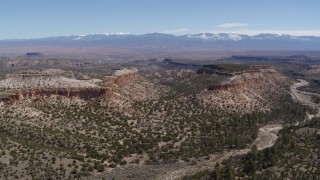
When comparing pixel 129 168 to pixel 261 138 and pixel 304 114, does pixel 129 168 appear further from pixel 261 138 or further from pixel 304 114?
pixel 304 114

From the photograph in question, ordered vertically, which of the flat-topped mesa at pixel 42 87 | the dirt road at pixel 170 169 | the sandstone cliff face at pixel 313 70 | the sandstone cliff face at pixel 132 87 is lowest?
the dirt road at pixel 170 169

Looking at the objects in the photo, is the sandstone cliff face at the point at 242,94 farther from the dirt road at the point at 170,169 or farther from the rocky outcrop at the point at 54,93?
the rocky outcrop at the point at 54,93

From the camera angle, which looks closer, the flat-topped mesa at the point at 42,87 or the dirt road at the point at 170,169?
the dirt road at the point at 170,169

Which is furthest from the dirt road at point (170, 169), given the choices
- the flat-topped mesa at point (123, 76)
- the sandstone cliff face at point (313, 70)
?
the sandstone cliff face at point (313, 70)

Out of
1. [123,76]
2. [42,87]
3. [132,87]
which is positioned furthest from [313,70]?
[42,87]

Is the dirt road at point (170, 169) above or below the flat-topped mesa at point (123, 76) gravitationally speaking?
below

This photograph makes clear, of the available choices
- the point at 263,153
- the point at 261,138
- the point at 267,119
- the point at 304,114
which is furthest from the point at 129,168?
the point at 304,114

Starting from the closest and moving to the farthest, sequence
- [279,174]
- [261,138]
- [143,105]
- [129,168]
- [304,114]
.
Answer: [279,174], [129,168], [261,138], [143,105], [304,114]

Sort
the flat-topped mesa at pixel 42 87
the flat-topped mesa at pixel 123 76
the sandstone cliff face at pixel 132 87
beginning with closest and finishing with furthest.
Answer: the flat-topped mesa at pixel 42 87, the sandstone cliff face at pixel 132 87, the flat-topped mesa at pixel 123 76

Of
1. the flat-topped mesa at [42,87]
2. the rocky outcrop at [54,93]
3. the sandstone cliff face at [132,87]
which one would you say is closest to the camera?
the rocky outcrop at [54,93]

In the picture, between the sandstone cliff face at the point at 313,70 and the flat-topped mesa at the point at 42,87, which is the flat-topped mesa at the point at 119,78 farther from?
the sandstone cliff face at the point at 313,70

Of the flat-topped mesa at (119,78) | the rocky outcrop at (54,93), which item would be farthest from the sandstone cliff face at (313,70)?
the rocky outcrop at (54,93)
